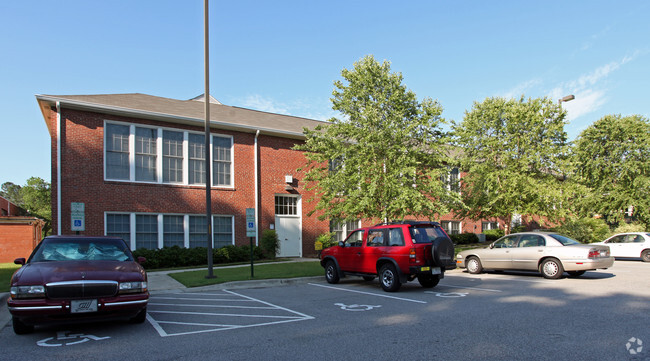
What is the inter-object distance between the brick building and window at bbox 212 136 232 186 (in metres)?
0.05

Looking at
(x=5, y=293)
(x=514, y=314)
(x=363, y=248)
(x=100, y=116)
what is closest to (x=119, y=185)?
(x=100, y=116)

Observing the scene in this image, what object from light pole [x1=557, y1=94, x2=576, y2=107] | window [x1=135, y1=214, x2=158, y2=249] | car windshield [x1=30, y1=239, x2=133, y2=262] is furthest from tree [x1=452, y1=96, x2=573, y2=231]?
car windshield [x1=30, y1=239, x2=133, y2=262]

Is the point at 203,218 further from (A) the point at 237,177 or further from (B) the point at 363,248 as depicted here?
(B) the point at 363,248

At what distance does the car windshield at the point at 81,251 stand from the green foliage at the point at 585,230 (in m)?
25.1

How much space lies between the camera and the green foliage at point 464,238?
101 ft

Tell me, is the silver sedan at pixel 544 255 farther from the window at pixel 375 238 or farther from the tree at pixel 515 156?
the tree at pixel 515 156

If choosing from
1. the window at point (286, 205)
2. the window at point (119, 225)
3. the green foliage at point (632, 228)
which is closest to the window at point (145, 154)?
the window at point (119, 225)

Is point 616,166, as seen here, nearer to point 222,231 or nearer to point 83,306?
point 222,231

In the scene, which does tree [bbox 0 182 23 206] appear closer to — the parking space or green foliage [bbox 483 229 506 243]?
green foliage [bbox 483 229 506 243]

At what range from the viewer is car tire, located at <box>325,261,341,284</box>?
519 inches

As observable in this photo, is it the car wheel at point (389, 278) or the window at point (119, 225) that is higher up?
the window at point (119, 225)

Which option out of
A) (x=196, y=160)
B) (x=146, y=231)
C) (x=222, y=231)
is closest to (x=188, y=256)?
(x=146, y=231)

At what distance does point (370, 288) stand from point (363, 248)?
110 centimetres

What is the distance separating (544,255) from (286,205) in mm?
13156
